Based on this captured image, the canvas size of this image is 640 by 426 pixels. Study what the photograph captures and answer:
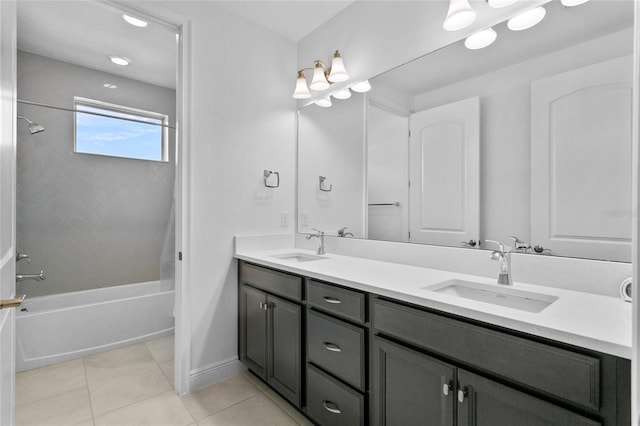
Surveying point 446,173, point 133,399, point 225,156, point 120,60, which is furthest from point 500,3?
point 120,60

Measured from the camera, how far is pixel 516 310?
3.06 feet

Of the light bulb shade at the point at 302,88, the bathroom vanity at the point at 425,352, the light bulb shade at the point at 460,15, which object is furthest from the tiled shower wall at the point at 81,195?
the light bulb shade at the point at 460,15

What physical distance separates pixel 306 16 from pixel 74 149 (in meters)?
2.57

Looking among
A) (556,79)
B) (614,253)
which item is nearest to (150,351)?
(614,253)

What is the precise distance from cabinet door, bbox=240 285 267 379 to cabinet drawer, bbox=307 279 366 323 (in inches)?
18.8

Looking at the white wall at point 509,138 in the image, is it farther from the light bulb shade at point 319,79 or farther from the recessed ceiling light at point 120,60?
the recessed ceiling light at point 120,60

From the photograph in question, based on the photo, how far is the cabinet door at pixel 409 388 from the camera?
1.04 metres

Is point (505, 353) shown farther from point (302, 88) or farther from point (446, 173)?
point (302, 88)

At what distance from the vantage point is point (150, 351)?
8.36 ft

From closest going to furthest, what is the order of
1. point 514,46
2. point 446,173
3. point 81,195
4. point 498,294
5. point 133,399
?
point 498,294 → point 514,46 → point 446,173 → point 133,399 → point 81,195

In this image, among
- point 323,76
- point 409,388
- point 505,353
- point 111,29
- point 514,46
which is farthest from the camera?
point 111,29

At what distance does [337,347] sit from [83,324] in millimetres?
2239

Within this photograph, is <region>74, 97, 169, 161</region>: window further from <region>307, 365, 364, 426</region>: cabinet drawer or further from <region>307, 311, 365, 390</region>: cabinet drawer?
<region>307, 365, 364, 426</region>: cabinet drawer

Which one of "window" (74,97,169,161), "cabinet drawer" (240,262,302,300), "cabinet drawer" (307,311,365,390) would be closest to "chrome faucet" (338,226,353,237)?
"cabinet drawer" (240,262,302,300)
